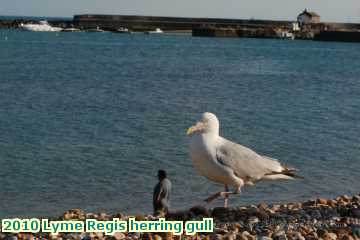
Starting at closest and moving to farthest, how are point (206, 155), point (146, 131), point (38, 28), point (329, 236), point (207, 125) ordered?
point (329, 236)
point (206, 155)
point (207, 125)
point (146, 131)
point (38, 28)

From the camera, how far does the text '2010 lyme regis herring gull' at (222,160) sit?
768cm

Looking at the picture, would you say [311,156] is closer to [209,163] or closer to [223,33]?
[209,163]

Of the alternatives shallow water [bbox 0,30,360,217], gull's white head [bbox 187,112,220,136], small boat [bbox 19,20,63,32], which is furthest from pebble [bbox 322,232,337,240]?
small boat [bbox 19,20,63,32]

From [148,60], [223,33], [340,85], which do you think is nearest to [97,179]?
[340,85]

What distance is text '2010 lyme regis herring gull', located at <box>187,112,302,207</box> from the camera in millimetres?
7684

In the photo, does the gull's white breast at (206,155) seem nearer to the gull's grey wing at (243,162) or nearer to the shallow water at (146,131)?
the gull's grey wing at (243,162)

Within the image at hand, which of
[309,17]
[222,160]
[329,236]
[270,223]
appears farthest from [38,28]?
[329,236]

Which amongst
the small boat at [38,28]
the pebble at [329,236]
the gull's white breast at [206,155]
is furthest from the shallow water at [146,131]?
the small boat at [38,28]

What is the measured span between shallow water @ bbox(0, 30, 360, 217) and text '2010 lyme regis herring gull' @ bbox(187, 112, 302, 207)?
3.01 metres

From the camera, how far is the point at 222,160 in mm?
7707

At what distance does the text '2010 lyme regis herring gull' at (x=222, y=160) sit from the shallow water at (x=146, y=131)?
9.87 feet

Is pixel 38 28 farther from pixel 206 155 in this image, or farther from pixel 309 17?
pixel 206 155

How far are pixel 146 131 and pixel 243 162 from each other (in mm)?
10311

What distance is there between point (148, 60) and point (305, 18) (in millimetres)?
56194
